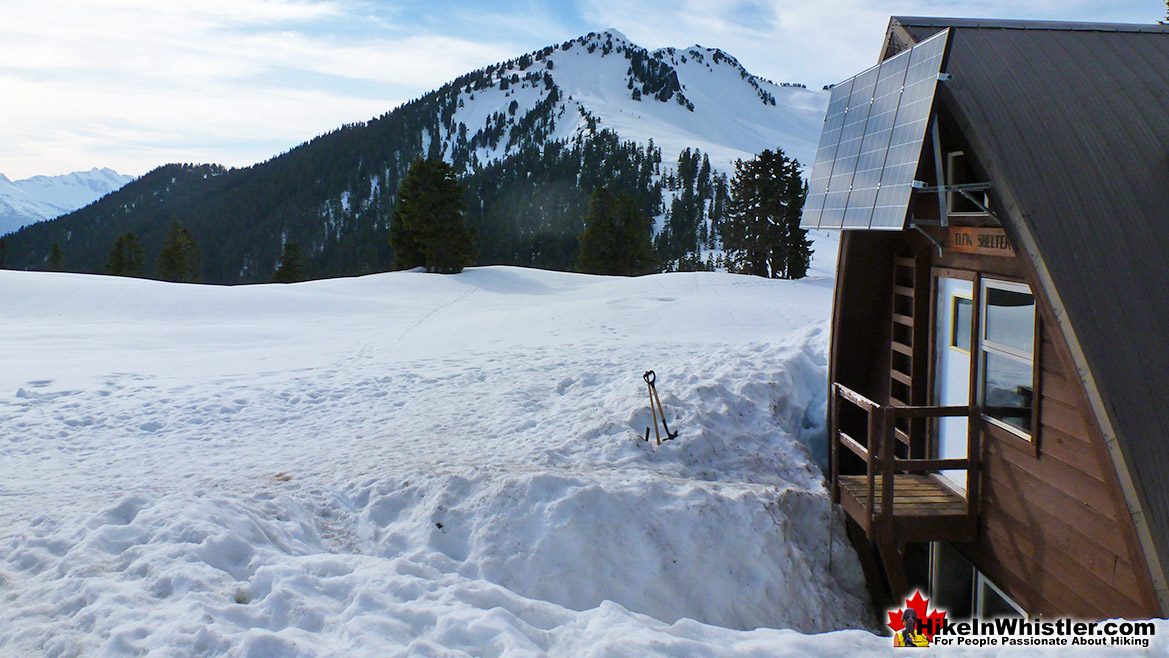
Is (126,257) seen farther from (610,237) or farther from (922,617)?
(922,617)

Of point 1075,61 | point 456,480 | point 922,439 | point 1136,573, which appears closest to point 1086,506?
point 1136,573

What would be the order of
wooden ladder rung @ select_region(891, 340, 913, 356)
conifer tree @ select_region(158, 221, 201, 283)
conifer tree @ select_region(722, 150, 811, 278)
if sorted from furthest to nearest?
1. conifer tree @ select_region(158, 221, 201, 283)
2. conifer tree @ select_region(722, 150, 811, 278)
3. wooden ladder rung @ select_region(891, 340, 913, 356)

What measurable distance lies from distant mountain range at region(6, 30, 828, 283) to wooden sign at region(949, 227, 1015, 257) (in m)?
66.4

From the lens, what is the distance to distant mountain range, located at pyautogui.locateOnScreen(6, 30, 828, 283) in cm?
9901

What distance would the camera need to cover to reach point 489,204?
106 m

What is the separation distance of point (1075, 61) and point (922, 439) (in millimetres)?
3865

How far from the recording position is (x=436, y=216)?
1364 inches

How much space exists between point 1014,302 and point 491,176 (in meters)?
114

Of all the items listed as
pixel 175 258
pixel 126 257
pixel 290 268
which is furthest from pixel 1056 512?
pixel 126 257

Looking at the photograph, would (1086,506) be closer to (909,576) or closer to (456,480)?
(909,576)

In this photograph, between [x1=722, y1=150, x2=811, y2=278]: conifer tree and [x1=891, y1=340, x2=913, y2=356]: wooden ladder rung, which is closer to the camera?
[x1=891, y1=340, x2=913, y2=356]: wooden ladder rung

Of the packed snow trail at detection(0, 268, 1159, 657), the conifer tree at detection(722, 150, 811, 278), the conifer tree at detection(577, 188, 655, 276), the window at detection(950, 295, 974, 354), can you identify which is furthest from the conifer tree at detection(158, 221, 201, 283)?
the window at detection(950, 295, 974, 354)

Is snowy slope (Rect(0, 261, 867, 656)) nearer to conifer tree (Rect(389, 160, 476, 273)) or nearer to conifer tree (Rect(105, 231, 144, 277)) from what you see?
conifer tree (Rect(389, 160, 476, 273))

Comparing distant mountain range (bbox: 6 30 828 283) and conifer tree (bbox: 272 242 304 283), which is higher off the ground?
distant mountain range (bbox: 6 30 828 283)
